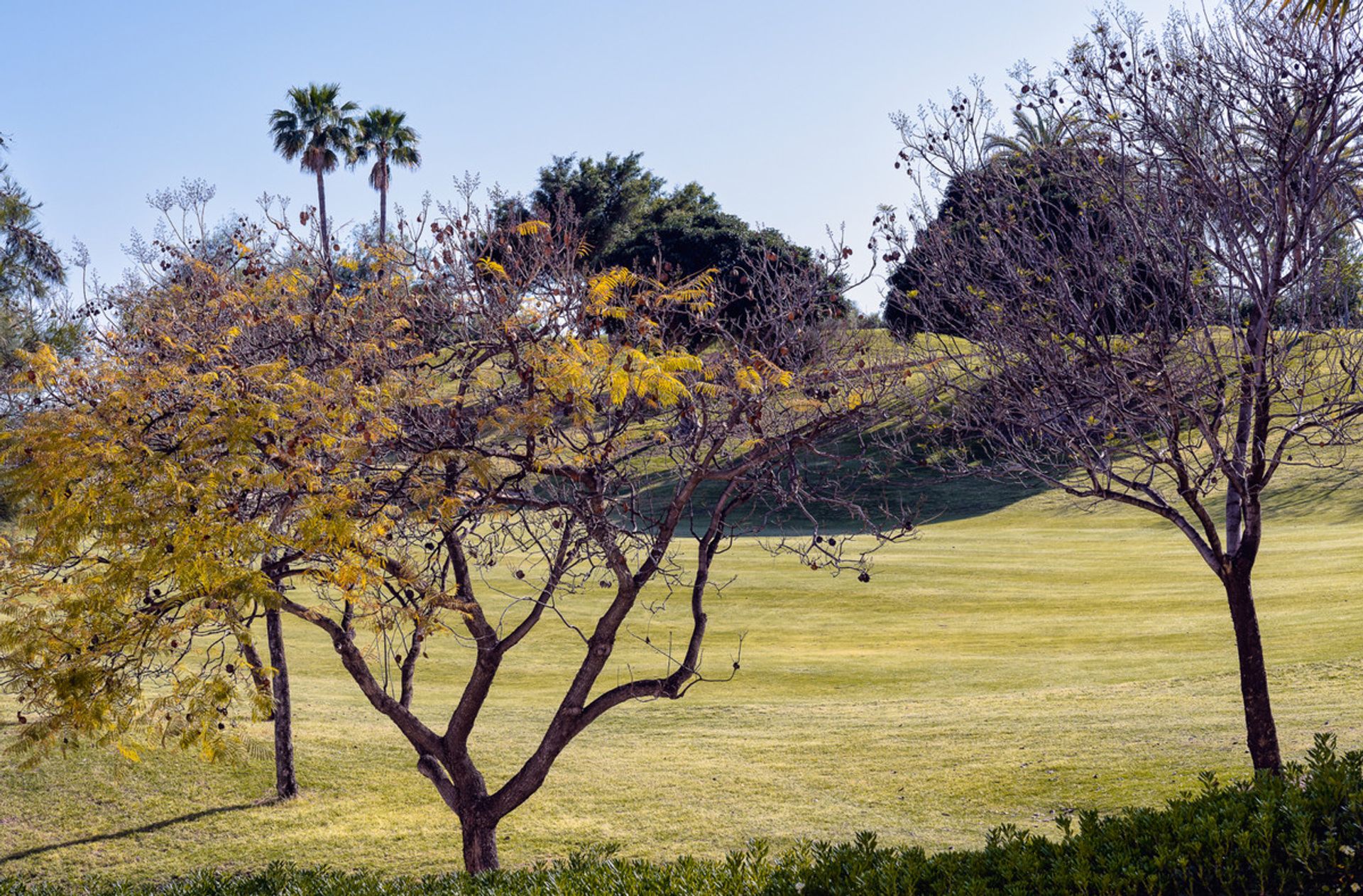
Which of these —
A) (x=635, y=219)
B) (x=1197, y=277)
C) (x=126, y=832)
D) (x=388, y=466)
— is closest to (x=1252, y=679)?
(x=1197, y=277)

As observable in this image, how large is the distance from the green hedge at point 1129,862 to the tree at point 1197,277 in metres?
3.73

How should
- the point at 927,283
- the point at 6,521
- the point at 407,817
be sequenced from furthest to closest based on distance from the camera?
the point at 6,521 → the point at 407,817 → the point at 927,283

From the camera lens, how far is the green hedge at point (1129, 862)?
17.0 ft

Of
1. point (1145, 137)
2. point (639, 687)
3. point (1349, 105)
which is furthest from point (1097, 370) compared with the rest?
point (639, 687)

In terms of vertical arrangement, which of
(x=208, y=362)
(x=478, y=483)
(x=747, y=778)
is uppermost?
(x=208, y=362)

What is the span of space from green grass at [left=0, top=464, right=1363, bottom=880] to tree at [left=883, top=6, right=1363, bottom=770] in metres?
3.86

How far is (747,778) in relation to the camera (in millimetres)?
14586

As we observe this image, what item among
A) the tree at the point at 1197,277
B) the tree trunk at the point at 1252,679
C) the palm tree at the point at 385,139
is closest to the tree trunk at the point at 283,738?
the tree at the point at 1197,277

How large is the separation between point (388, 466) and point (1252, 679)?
7445 mm

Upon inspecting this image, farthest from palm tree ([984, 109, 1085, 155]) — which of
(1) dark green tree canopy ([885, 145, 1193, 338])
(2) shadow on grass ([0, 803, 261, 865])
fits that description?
(2) shadow on grass ([0, 803, 261, 865])

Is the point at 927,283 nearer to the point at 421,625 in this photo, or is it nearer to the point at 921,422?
the point at 921,422

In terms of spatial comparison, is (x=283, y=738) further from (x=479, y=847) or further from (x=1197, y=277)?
(x=1197, y=277)

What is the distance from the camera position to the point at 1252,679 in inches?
390

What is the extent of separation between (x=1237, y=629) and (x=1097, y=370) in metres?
2.55
